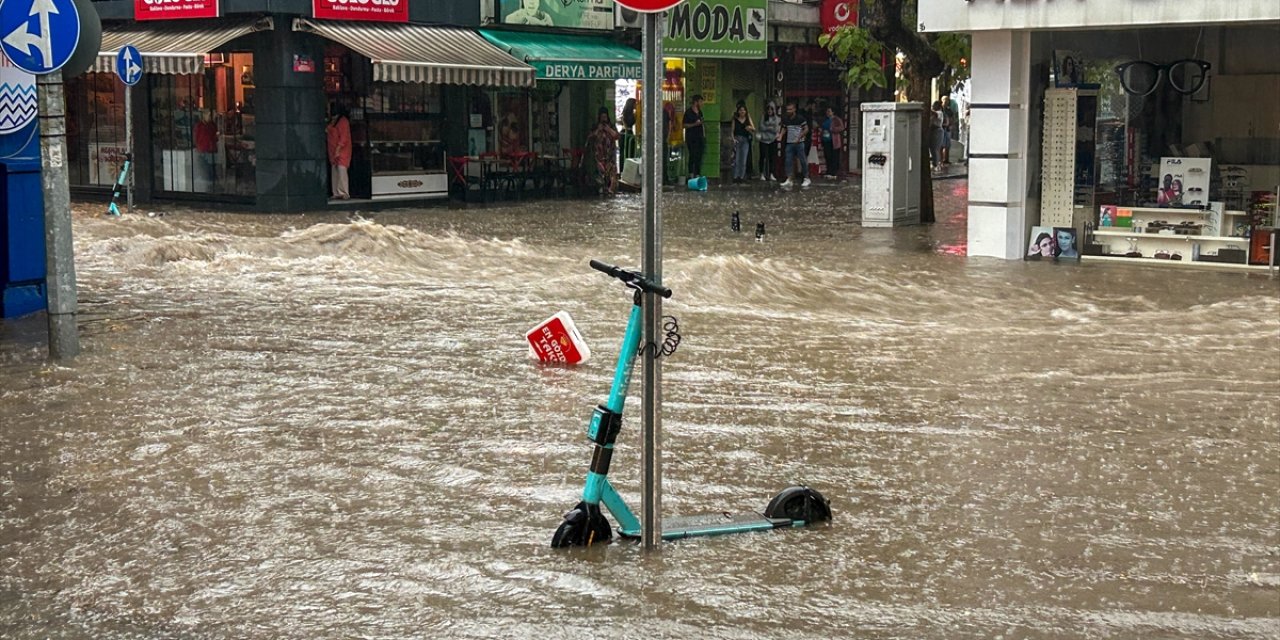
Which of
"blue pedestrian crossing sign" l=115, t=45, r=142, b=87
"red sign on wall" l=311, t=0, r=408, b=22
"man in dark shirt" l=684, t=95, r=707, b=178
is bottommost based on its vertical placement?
"man in dark shirt" l=684, t=95, r=707, b=178

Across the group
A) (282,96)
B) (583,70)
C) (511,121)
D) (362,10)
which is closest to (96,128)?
(282,96)

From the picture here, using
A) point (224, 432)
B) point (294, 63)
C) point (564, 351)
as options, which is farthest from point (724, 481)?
point (294, 63)

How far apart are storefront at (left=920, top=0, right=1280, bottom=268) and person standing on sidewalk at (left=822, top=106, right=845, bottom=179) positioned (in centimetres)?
1827

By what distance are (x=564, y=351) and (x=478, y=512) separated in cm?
405

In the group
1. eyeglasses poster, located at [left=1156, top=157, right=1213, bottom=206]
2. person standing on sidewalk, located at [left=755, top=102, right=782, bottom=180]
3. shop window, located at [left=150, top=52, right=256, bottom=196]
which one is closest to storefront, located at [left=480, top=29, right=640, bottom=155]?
person standing on sidewalk, located at [left=755, top=102, right=782, bottom=180]

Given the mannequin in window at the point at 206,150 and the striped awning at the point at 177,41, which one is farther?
the mannequin in window at the point at 206,150

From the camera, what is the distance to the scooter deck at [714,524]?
6.35m

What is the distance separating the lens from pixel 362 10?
26.1 meters

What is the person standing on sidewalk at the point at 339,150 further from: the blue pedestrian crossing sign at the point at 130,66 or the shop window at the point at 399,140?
the blue pedestrian crossing sign at the point at 130,66

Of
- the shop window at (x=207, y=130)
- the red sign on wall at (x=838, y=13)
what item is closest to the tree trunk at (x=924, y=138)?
the shop window at (x=207, y=130)

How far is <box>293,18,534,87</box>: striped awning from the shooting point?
2505cm

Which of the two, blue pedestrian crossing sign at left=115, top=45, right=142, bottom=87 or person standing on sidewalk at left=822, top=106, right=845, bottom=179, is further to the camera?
person standing on sidewalk at left=822, top=106, right=845, bottom=179

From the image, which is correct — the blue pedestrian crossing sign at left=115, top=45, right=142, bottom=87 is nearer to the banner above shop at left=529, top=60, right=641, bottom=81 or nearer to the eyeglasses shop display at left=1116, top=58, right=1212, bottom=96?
the banner above shop at left=529, top=60, right=641, bottom=81

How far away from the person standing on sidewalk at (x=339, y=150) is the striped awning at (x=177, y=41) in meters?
2.04
